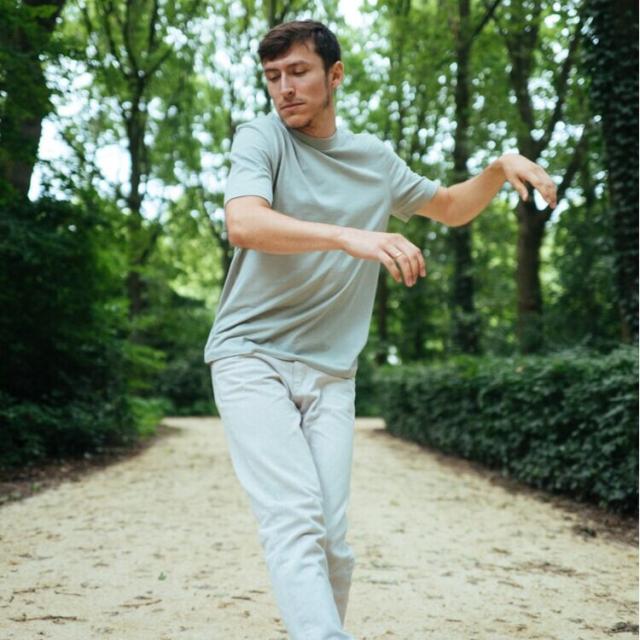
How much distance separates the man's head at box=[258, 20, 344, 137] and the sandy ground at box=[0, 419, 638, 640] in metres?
2.53

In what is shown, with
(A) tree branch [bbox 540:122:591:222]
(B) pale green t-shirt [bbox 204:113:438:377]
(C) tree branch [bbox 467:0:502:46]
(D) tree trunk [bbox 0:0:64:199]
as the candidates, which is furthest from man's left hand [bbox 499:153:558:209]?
(A) tree branch [bbox 540:122:591:222]

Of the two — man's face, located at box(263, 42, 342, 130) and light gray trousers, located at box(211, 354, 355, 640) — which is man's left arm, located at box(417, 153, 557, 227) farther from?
light gray trousers, located at box(211, 354, 355, 640)

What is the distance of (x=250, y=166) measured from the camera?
2.53m

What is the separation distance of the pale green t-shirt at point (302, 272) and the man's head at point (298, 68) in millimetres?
71

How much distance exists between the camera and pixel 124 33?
19.4m

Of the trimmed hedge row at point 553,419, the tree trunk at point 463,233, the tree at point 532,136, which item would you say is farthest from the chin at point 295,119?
the tree trunk at point 463,233

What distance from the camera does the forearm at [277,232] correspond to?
228 cm

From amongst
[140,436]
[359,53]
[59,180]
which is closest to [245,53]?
[359,53]

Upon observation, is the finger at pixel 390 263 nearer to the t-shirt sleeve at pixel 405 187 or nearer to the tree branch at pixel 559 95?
the t-shirt sleeve at pixel 405 187

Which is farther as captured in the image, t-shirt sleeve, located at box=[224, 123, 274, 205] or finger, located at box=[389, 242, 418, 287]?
t-shirt sleeve, located at box=[224, 123, 274, 205]

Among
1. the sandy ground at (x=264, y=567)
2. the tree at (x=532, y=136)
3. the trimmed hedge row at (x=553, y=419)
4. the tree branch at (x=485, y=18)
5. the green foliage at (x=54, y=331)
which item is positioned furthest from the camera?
the tree at (x=532, y=136)

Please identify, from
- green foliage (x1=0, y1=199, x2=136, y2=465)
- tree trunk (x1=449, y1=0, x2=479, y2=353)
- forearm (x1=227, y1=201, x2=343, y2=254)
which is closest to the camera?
forearm (x1=227, y1=201, x2=343, y2=254)

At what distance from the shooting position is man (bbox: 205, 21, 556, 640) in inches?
94.3

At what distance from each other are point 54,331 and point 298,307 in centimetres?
880
